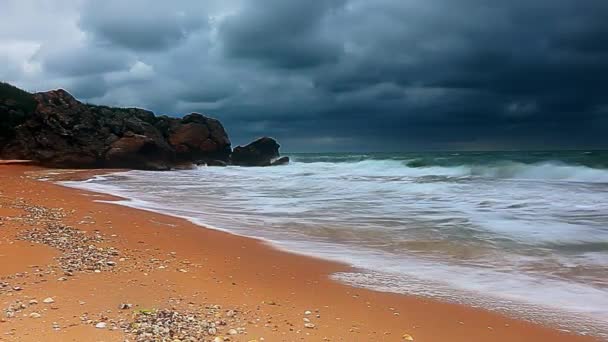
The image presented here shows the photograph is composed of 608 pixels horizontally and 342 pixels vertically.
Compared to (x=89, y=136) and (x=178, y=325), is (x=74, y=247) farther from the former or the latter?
(x=89, y=136)

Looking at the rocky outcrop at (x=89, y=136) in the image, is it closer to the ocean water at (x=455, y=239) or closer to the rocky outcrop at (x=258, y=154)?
the rocky outcrop at (x=258, y=154)

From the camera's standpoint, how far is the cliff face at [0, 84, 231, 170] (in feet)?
92.8

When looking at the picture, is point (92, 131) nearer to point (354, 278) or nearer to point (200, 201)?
point (200, 201)

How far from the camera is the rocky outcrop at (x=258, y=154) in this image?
43969 mm

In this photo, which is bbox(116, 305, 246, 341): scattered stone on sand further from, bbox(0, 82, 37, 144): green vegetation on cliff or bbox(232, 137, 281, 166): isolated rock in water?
bbox(232, 137, 281, 166): isolated rock in water

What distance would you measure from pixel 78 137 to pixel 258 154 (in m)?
18.3

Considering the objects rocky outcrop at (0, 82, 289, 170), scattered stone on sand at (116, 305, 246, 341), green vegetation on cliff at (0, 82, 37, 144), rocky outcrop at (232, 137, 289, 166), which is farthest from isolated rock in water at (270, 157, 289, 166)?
scattered stone on sand at (116, 305, 246, 341)

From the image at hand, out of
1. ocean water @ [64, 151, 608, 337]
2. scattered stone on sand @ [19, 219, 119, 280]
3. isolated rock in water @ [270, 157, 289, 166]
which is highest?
isolated rock in water @ [270, 157, 289, 166]

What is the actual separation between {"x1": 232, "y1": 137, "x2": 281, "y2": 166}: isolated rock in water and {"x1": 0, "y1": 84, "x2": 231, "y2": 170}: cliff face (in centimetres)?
760

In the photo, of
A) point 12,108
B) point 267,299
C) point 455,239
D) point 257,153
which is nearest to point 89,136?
point 12,108

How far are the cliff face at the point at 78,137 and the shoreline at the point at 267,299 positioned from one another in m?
25.2

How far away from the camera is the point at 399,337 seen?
325 cm

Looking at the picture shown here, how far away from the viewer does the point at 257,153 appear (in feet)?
147

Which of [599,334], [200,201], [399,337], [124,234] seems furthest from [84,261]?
[200,201]
